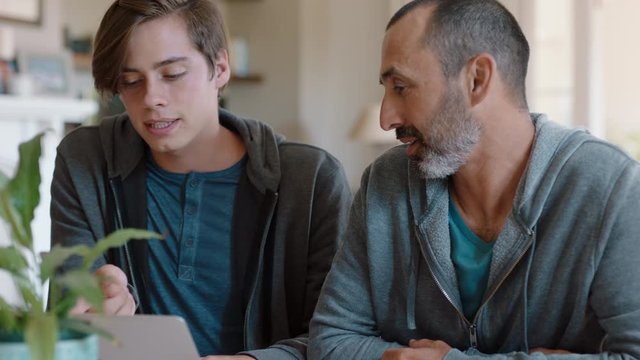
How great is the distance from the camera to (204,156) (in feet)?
6.19

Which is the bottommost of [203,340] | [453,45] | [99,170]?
[203,340]

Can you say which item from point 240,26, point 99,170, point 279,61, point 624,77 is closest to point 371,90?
point 279,61

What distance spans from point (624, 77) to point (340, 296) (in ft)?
10.0

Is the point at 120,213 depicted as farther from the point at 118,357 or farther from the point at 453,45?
the point at 453,45

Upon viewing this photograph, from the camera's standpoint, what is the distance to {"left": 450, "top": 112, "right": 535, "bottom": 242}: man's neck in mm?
1488

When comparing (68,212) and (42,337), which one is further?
(68,212)

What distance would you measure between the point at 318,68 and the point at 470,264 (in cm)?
468

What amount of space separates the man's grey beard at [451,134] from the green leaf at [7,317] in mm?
739

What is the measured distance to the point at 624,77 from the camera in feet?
13.8

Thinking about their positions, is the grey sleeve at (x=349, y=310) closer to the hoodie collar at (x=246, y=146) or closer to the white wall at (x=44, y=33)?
the hoodie collar at (x=246, y=146)

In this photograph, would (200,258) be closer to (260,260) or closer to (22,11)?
(260,260)

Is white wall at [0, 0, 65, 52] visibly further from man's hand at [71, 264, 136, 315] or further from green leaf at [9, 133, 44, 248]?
green leaf at [9, 133, 44, 248]

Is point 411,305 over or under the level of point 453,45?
under

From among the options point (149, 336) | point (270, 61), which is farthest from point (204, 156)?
point (270, 61)
